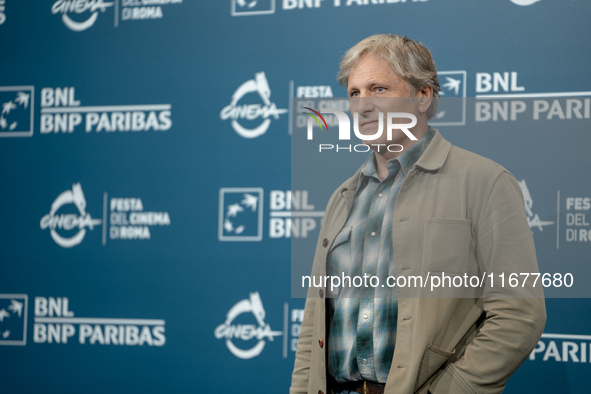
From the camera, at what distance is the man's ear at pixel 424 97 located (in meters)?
1.58

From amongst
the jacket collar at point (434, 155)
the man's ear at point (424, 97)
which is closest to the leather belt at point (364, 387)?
the jacket collar at point (434, 155)

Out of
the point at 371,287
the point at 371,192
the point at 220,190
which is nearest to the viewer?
the point at 371,287

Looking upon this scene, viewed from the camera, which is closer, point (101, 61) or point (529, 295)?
point (529, 295)

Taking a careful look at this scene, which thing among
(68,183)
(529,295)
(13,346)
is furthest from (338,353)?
(13,346)

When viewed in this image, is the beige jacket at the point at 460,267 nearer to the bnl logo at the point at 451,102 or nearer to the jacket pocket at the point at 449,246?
the jacket pocket at the point at 449,246

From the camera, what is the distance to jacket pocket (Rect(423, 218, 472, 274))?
4.58 feet

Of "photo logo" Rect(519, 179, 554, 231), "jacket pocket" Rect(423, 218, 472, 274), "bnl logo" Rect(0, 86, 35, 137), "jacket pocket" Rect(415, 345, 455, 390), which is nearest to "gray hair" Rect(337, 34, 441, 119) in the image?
"jacket pocket" Rect(423, 218, 472, 274)

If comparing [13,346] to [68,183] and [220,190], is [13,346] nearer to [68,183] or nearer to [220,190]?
[68,183]

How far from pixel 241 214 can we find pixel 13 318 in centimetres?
126

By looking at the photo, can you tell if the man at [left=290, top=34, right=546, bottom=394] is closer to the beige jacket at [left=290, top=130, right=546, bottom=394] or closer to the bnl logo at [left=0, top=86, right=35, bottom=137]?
the beige jacket at [left=290, top=130, right=546, bottom=394]

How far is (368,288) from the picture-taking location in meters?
1.43

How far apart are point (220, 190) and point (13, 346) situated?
129 cm

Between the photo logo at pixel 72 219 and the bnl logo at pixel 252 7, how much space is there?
1119mm

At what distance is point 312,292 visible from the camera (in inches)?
66.7
